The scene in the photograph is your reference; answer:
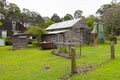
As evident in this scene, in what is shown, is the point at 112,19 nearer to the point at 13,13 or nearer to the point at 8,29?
the point at 8,29

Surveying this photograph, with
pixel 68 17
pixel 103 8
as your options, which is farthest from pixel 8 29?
pixel 103 8

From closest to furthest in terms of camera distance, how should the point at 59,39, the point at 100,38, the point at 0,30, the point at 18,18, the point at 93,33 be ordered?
the point at 59,39 < the point at 93,33 < the point at 100,38 < the point at 0,30 < the point at 18,18

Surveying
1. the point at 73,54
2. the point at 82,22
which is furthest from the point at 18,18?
the point at 73,54

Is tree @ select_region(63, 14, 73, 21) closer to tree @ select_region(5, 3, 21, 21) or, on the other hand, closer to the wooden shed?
tree @ select_region(5, 3, 21, 21)

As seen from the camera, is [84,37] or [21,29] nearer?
[84,37]

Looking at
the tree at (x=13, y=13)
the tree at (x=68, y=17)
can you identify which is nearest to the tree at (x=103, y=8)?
the tree at (x=68, y=17)

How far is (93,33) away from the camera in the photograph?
117 ft

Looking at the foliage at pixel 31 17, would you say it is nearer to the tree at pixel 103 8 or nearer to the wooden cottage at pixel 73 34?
the tree at pixel 103 8

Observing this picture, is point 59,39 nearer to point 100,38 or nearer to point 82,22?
point 82,22

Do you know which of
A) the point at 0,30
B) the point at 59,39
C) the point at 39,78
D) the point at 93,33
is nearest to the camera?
the point at 39,78

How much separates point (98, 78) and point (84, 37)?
28417 mm

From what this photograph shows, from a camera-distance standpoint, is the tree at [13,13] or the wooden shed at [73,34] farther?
the tree at [13,13]

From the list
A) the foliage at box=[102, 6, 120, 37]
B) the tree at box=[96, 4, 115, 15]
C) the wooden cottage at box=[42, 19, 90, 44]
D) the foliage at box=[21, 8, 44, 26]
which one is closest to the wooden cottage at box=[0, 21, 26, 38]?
the wooden cottage at box=[42, 19, 90, 44]

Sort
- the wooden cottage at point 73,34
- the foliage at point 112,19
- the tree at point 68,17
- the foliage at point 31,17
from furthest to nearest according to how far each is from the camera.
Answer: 1. the foliage at point 31,17
2. the tree at point 68,17
3. the foliage at point 112,19
4. the wooden cottage at point 73,34
